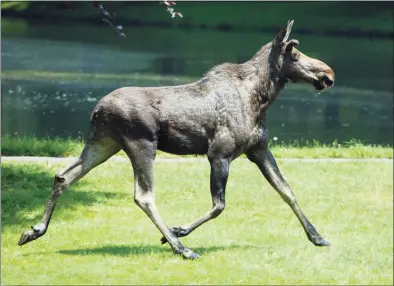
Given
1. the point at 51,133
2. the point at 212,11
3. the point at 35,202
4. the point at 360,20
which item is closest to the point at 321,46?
the point at 360,20

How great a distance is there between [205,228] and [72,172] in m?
2.46

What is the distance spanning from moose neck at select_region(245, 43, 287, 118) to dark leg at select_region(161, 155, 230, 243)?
69 cm

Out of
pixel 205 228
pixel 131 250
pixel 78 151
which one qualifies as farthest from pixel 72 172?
pixel 78 151

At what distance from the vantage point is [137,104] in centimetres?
897

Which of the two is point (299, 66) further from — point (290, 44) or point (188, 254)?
point (188, 254)

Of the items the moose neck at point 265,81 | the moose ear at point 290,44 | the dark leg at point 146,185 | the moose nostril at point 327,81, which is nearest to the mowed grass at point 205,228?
the dark leg at point 146,185

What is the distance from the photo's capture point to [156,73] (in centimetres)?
3638

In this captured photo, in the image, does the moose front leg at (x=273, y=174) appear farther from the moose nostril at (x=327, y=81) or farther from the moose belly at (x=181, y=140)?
the moose nostril at (x=327, y=81)

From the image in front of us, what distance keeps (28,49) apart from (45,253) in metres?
37.6

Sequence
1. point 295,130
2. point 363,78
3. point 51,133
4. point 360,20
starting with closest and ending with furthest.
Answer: point 51,133 → point 295,130 → point 363,78 → point 360,20

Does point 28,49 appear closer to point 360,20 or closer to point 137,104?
point 360,20

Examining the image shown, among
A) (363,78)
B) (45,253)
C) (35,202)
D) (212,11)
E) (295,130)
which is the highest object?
(45,253)

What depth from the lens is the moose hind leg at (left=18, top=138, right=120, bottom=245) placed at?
29.9 feet

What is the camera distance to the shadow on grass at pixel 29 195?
11.8 m
